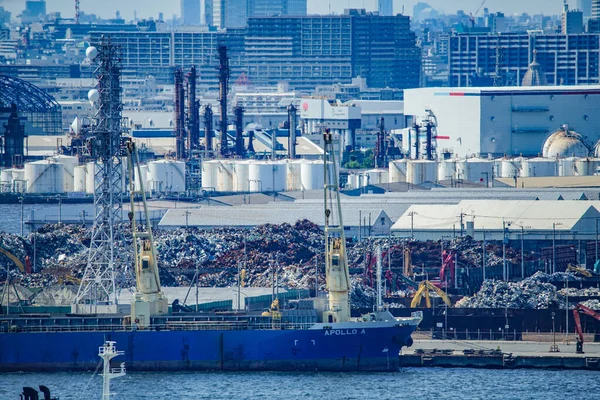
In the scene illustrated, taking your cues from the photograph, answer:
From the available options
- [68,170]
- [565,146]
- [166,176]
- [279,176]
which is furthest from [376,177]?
[68,170]

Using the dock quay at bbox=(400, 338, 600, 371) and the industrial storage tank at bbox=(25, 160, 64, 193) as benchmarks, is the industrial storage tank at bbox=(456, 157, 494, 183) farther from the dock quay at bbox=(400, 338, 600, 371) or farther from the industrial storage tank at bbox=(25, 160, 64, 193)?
the dock quay at bbox=(400, 338, 600, 371)

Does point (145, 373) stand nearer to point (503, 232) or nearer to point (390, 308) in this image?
point (390, 308)

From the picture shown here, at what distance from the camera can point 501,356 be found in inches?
1848

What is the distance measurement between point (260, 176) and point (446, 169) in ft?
39.7

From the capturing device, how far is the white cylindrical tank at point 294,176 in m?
103

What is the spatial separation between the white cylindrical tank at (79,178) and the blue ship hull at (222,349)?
176 feet

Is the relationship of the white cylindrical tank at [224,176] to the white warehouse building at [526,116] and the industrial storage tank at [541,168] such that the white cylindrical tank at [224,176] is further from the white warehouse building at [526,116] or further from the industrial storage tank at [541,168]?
the white warehouse building at [526,116]

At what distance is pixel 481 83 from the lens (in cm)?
18600

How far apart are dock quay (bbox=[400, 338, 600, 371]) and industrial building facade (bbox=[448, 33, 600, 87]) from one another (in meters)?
131

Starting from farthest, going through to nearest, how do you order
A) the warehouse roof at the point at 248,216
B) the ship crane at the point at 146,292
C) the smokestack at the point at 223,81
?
the smokestack at the point at 223,81, the warehouse roof at the point at 248,216, the ship crane at the point at 146,292

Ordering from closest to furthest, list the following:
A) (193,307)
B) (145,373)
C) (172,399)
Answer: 1. (172,399)
2. (145,373)
3. (193,307)

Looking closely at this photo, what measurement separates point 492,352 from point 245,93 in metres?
139

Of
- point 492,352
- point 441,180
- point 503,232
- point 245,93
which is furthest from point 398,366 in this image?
point 245,93

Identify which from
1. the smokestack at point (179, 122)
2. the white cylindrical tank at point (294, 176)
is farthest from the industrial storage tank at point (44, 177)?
the white cylindrical tank at point (294, 176)
